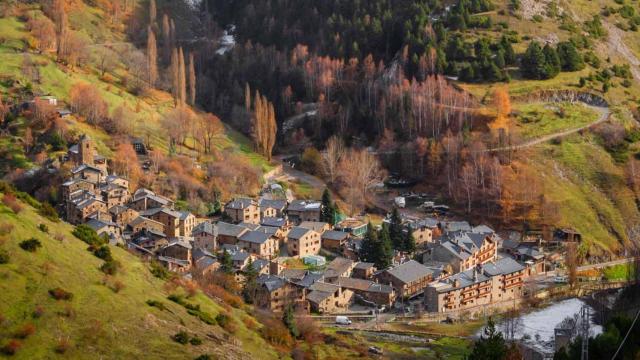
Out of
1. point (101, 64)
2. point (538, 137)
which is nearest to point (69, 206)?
point (101, 64)

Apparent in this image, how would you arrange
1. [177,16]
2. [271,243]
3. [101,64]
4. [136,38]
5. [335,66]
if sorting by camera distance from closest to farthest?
[271,243]
[101,64]
[335,66]
[136,38]
[177,16]

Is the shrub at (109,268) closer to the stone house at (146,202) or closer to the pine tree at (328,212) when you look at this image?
the stone house at (146,202)

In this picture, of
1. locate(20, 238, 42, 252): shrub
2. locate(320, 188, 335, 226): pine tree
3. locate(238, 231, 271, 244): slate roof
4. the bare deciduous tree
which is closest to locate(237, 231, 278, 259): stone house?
locate(238, 231, 271, 244): slate roof

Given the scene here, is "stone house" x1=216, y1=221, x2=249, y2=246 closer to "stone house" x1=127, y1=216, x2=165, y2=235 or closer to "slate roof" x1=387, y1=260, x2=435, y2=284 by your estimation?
"stone house" x1=127, y1=216, x2=165, y2=235

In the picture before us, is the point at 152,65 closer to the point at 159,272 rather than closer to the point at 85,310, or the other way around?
the point at 159,272

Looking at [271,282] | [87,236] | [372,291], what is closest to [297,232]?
[372,291]

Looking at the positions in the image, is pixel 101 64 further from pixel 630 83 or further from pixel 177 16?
pixel 630 83
